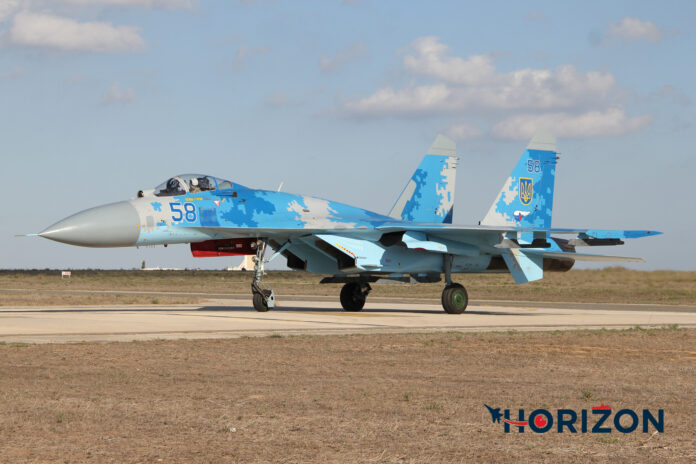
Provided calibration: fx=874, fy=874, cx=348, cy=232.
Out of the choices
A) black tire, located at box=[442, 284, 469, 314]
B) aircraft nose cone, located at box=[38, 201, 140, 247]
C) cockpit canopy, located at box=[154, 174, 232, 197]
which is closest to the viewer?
aircraft nose cone, located at box=[38, 201, 140, 247]

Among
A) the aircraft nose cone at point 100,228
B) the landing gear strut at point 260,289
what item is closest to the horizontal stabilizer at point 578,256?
the landing gear strut at point 260,289

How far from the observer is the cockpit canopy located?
21125 mm

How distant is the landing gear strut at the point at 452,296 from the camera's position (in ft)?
79.0

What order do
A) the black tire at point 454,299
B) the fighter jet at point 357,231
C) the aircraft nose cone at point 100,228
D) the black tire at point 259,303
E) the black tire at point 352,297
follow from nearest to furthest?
the aircraft nose cone at point 100,228 → the fighter jet at point 357,231 → the black tire at point 259,303 → the black tire at point 454,299 → the black tire at point 352,297

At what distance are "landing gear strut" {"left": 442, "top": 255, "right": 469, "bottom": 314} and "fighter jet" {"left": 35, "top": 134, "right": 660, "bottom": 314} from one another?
0.09ft

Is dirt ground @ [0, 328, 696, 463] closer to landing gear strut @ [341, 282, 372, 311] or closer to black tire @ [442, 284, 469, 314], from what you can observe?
black tire @ [442, 284, 469, 314]

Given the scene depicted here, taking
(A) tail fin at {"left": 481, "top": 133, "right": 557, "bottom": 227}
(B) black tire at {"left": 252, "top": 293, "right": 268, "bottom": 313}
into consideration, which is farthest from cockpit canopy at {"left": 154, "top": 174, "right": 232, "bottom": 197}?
(A) tail fin at {"left": 481, "top": 133, "right": 557, "bottom": 227}

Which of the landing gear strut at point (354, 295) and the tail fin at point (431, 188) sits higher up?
the tail fin at point (431, 188)

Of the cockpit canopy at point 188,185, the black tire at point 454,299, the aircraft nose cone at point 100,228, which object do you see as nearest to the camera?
the aircraft nose cone at point 100,228

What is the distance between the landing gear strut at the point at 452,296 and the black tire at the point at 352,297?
96.6 inches

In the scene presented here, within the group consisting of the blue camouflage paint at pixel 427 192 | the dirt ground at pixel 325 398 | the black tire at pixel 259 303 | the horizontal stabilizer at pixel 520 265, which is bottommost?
the dirt ground at pixel 325 398

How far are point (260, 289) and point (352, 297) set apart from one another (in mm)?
3341

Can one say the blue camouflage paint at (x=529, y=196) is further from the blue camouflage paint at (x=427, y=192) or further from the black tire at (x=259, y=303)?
the black tire at (x=259, y=303)

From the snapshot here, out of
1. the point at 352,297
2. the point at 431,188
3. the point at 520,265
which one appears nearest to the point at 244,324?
the point at 352,297
